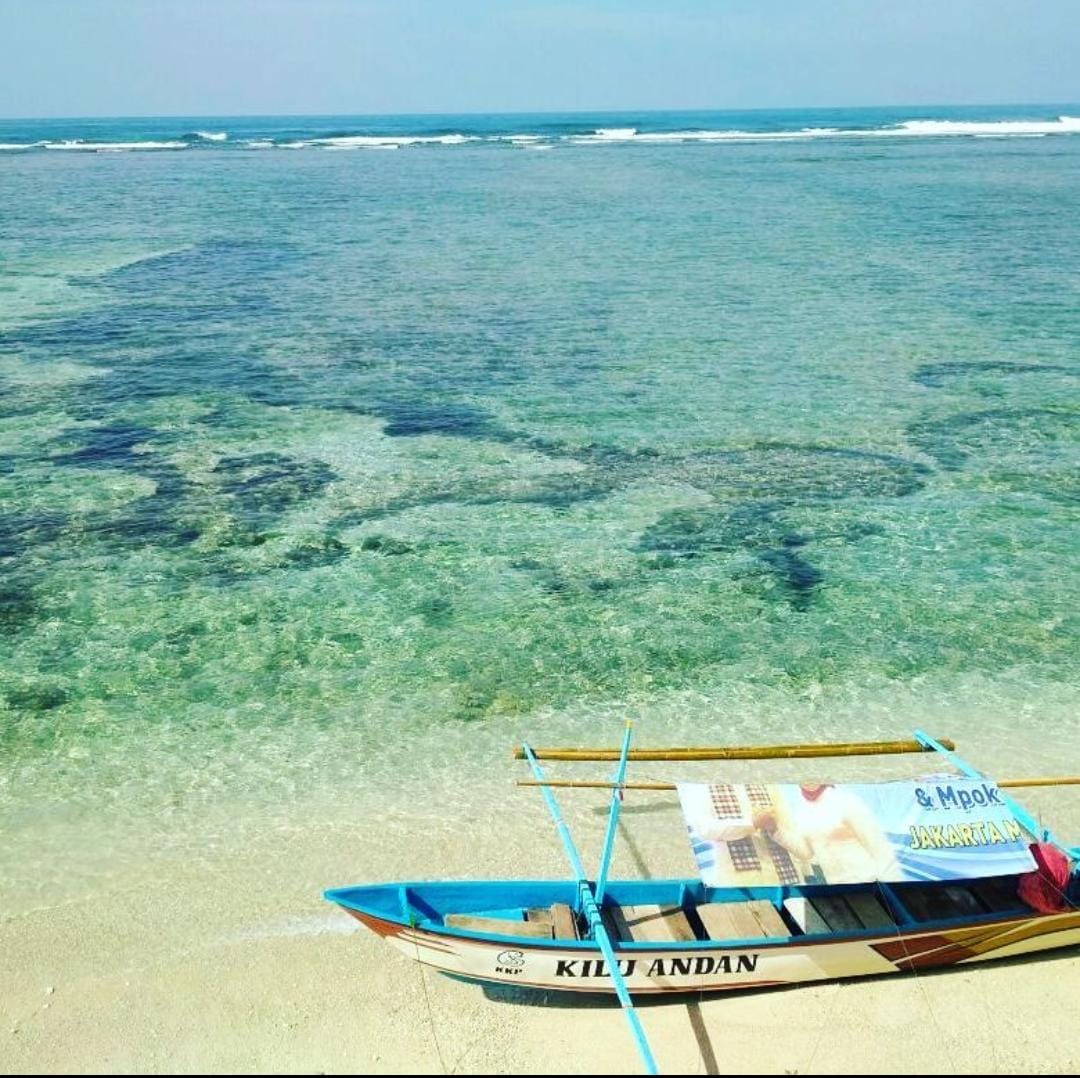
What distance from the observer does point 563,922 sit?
12.1m

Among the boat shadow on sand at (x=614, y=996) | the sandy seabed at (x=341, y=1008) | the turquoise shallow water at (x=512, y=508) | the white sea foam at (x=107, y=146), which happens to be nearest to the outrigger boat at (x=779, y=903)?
the boat shadow on sand at (x=614, y=996)

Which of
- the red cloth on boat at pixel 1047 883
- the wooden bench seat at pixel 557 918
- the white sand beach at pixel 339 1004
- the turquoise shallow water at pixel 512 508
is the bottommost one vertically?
the turquoise shallow water at pixel 512 508

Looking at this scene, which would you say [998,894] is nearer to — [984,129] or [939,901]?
[939,901]

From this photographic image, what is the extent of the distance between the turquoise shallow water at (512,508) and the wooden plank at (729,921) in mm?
4994

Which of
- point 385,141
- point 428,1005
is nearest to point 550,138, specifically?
point 385,141

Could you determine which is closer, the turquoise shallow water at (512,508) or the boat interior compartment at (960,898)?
the boat interior compartment at (960,898)

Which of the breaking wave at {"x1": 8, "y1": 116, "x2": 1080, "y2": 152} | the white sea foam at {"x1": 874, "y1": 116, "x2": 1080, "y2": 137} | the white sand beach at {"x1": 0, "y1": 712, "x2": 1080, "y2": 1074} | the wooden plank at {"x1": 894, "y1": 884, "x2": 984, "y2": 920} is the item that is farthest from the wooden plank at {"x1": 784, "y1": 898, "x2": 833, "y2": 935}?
the white sea foam at {"x1": 874, "y1": 116, "x2": 1080, "y2": 137}

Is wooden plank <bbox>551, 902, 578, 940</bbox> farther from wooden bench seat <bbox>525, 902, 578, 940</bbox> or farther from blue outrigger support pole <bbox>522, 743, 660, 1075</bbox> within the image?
blue outrigger support pole <bbox>522, 743, 660, 1075</bbox>

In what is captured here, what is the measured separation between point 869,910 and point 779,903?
1.08 metres

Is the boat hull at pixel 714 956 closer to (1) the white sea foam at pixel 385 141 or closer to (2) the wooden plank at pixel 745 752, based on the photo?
(2) the wooden plank at pixel 745 752

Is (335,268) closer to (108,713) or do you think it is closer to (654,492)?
(654,492)

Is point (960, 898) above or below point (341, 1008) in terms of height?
above

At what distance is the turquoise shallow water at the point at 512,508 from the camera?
715 inches

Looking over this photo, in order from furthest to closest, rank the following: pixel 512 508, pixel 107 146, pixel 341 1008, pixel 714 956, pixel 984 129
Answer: pixel 984 129, pixel 107 146, pixel 512 508, pixel 341 1008, pixel 714 956
